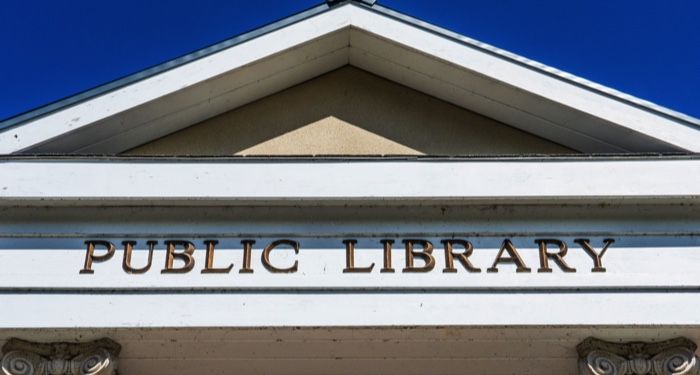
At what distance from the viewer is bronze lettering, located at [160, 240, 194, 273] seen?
8.06m

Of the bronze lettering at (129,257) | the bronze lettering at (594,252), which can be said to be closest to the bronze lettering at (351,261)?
the bronze lettering at (129,257)

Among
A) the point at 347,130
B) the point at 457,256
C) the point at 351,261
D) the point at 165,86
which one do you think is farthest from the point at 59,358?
the point at 347,130

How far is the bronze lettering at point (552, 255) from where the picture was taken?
8.02m

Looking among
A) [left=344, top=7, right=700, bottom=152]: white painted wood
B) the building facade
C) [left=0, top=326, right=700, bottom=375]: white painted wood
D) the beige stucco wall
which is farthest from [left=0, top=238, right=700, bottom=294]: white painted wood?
the beige stucco wall

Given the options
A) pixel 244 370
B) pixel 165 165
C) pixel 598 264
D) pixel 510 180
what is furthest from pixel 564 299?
pixel 165 165

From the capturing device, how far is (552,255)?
8109mm

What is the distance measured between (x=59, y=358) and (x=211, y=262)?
1.34 meters

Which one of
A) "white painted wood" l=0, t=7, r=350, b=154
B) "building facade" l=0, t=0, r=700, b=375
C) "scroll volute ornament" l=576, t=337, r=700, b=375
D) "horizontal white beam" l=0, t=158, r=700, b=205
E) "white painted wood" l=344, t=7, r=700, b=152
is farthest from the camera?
"white painted wood" l=0, t=7, r=350, b=154

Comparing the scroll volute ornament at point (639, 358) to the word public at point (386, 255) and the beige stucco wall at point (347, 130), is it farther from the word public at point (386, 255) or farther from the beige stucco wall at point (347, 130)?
the beige stucco wall at point (347, 130)

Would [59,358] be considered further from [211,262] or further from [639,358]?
[639,358]

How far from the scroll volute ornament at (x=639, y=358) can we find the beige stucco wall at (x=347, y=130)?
2194 mm

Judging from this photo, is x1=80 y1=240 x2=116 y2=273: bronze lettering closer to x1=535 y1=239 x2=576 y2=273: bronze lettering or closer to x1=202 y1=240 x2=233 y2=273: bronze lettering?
x1=202 y1=240 x2=233 y2=273: bronze lettering

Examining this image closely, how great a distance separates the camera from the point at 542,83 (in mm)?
8969

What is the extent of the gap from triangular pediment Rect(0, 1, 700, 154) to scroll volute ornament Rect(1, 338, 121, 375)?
1.73 m
